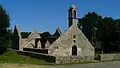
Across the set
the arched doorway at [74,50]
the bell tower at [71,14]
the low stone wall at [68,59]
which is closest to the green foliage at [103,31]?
the arched doorway at [74,50]

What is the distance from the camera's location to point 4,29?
49.0 meters

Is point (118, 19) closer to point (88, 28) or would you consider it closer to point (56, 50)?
point (88, 28)

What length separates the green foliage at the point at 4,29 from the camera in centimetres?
4745

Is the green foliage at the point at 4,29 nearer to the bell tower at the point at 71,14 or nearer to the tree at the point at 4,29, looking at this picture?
the tree at the point at 4,29

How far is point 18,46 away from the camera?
6506 centimetres

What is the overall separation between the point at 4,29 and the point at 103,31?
2026 inches

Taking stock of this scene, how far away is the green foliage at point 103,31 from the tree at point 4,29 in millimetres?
44061

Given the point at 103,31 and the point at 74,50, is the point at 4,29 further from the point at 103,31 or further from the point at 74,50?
the point at 103,31

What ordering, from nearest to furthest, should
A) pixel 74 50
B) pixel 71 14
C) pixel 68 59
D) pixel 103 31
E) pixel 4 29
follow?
1. pixel 68 59
2. pixel 4 29
3. pixel 74 50
4. pixel 71 14
5. pixel 103 31

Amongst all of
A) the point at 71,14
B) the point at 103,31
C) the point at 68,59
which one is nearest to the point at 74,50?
the point at 71,14

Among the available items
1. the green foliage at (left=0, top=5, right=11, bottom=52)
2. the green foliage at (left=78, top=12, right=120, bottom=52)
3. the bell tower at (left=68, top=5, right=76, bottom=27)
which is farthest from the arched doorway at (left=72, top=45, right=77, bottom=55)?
the green foliage at (left=78, top=12, right=120, bottom=52)

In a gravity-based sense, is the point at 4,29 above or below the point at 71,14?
below

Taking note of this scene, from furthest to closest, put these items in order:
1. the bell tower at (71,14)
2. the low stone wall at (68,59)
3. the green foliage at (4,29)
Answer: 1. the bell tower at (71,14)
2. the green foliage at (4,29)
3. the low stone wall at (68,59)

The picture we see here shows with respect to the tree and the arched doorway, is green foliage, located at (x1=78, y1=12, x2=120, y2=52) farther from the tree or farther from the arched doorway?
the tree
